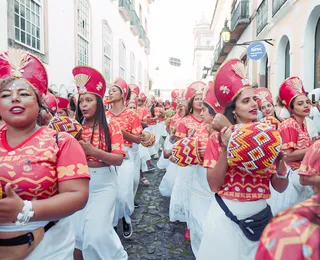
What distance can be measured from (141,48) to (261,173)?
998 inches

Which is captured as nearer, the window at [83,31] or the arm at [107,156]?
the arm at [107,156]

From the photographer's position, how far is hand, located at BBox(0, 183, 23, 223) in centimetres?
161

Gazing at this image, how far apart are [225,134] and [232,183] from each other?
1.35 feet

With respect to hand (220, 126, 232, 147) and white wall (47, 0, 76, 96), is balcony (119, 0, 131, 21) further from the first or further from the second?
hand (220, 126, 232, 147)

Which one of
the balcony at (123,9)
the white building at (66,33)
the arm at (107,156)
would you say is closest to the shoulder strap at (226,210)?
the arm at (107,156)

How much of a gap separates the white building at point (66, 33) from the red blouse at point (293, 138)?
207 inches

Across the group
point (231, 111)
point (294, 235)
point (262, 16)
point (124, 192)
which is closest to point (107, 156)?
point (231, 111)

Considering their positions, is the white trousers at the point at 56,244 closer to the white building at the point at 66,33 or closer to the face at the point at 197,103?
the face at the point at 197,103

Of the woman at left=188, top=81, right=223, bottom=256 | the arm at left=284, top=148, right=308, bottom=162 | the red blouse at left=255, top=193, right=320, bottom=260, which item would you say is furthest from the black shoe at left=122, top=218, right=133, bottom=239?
the red blouse at left=255, top=193, right=320, bottom=260

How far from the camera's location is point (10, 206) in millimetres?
1624

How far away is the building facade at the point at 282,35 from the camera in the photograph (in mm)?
9484

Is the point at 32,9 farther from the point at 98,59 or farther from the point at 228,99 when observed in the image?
the point at 228,99

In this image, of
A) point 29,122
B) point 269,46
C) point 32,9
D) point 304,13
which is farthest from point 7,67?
Answer: point 269,46

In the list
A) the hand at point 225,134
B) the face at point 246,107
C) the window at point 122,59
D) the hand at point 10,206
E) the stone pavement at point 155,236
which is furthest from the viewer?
the window at point 122,59
